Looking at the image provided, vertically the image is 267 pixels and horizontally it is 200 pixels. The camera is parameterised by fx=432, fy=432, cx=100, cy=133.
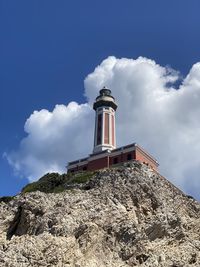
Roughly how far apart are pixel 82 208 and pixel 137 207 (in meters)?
5.38

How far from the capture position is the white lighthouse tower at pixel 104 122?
194ft

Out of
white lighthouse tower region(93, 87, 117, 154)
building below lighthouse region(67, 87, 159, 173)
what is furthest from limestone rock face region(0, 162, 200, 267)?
white lighthouse tower region(93, 87, 117, 154)

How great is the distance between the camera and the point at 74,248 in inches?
1253

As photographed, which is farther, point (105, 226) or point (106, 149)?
point (106, 149)

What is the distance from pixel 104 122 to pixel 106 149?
17.8 feet

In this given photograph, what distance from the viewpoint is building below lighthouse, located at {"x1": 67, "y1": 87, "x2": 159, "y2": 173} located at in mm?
54281

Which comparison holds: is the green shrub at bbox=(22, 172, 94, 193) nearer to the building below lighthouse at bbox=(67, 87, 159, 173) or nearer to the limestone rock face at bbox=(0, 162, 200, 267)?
the limestone rock face at bbox=(0, 162, 200, 267)

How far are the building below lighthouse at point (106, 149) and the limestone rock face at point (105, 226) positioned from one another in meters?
11.1

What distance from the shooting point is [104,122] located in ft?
201

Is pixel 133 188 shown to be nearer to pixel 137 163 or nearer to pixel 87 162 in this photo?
pixel 137 163

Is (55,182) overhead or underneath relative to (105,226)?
overhead

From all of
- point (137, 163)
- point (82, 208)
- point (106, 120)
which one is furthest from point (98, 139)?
point (82, 208)

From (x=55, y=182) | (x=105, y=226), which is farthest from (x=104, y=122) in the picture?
(x=105, y=226)

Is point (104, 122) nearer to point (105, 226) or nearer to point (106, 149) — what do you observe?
point (106, 149)
